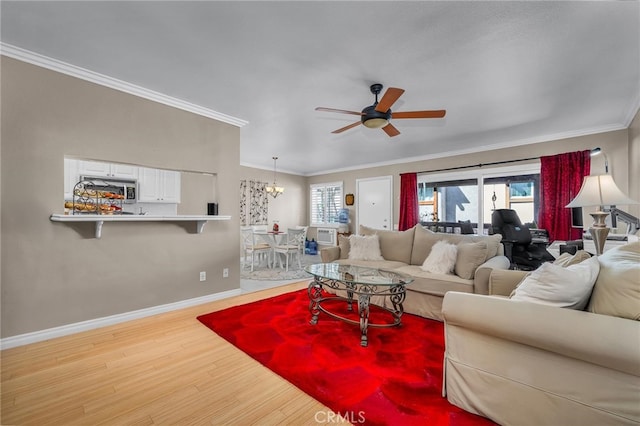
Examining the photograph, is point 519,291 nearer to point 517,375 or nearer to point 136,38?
point 517,375

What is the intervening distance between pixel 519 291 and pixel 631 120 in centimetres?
399

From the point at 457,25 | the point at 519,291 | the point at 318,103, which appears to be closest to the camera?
the point at 519,291

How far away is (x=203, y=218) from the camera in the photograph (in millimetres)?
3412

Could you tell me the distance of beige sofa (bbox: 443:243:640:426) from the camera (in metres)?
1.17

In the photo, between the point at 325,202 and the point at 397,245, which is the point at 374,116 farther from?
the point at 325,202

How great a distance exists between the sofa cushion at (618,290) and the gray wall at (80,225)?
3733mm

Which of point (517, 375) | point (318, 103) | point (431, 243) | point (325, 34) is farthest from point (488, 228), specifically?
point (325, 34)

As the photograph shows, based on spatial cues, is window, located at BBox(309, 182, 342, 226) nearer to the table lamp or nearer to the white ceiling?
the white ceiling

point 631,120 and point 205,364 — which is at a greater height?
point 631,120

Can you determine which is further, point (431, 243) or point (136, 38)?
point (431, 243)

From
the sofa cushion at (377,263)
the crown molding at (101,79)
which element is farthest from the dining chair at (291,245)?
the crown molding at (101,79)

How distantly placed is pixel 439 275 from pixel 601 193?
1568 mm

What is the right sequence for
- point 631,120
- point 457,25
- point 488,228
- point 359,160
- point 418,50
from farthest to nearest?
point 359,160 < point 488,228 < point 631,120 < point 418,50 < point 457,25

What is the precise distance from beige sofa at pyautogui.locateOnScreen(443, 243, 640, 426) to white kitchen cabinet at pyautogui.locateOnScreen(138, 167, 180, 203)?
420cm
